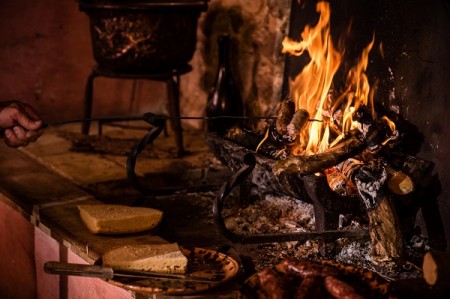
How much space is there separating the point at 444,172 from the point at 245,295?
119 centimetres

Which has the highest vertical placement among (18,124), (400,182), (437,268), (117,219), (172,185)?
(18,124)

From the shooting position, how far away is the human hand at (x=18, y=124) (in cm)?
282

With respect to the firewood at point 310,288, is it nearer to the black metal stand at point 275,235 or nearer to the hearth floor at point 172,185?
the hearth floor at point 172,185

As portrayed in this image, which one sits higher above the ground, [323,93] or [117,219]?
[323,93]

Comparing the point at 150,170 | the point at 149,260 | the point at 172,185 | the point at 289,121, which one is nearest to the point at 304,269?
the point at 149,260

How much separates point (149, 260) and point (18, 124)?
2.81 ft

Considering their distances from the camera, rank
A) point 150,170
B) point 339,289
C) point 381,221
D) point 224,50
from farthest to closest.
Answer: point 150,170, point 224,50, point 381,221, point 339,289

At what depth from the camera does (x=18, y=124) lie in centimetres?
286

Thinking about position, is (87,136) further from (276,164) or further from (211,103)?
(276,164)

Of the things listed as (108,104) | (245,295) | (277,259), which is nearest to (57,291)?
(277,259)

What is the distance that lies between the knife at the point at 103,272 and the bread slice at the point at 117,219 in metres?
0.53

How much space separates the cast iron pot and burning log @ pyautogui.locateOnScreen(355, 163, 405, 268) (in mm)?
1980

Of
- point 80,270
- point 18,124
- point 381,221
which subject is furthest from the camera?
point 18,124

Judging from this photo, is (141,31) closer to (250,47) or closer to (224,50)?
(224,50)
